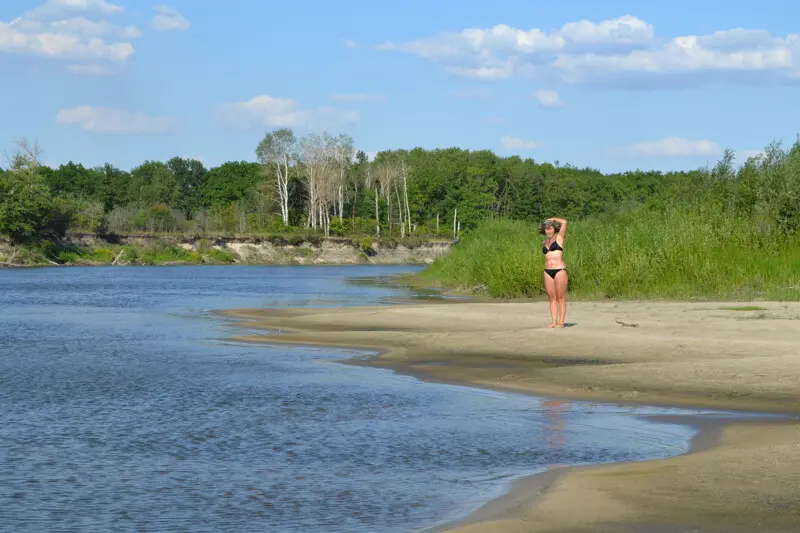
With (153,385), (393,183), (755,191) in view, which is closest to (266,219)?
(393,183)

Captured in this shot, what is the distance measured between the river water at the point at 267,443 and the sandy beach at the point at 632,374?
0.64m

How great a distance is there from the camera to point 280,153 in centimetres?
12775

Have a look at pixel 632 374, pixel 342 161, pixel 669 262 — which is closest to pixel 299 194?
pixel 342 161

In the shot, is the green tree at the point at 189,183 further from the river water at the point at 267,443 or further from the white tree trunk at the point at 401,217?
the river water at the point at 267,443

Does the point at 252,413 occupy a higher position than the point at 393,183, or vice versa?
the point at 393,183

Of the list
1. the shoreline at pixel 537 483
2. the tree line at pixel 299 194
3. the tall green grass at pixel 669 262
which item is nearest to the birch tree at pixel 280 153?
the tree line at pixel 299 194

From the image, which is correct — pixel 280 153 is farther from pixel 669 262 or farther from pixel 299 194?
pixel 669 262

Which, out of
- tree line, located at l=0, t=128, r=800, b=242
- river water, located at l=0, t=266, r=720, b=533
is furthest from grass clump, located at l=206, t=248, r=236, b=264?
river water, located at l=0, t=266, r=720, b=533

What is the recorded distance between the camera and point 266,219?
431ft

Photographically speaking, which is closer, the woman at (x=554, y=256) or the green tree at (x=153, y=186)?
the woman at (x=554, y=256)

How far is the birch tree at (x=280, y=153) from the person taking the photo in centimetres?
12700

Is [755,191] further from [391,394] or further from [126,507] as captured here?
[126,507]

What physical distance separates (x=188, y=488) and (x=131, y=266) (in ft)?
335

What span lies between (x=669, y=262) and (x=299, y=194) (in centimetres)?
10905
